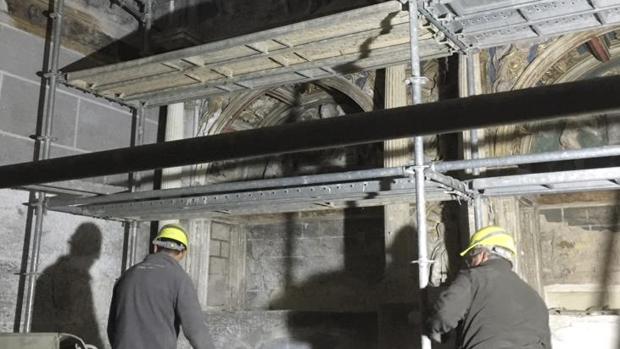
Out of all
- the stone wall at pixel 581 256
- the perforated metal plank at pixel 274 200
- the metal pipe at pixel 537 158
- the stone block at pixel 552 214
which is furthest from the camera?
the stone block at pixel 552 214

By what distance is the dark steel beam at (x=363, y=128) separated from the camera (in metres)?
1.04

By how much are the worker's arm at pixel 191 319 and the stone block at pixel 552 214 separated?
4794 millimetres

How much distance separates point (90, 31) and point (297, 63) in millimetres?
2594

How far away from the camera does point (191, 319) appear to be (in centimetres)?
369

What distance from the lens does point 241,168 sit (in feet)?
27.0

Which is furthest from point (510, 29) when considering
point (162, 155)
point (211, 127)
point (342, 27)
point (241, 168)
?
point (241, 168)

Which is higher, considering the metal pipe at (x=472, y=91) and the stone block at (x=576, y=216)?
the metal pipe at (x=472, y=91)

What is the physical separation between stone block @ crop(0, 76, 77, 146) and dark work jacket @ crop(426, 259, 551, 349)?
413 centimetres

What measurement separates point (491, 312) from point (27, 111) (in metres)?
4.46

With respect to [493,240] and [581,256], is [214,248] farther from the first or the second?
[493,240]

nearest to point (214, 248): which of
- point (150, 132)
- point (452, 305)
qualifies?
point (150, 132)

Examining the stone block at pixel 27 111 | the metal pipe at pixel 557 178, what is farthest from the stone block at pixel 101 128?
the metal pipe at pixel 557 178

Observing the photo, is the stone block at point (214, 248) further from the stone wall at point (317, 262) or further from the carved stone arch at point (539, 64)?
the carved stone arch at point (539, 64)

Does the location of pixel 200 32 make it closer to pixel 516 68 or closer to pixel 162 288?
pixel 516 68
